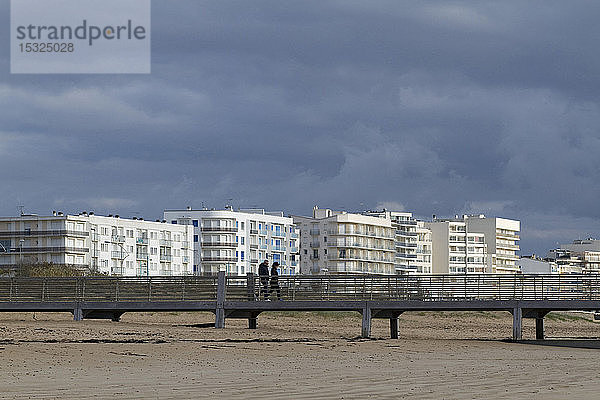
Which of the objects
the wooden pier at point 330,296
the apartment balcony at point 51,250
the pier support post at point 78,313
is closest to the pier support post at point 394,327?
the wooden pier at point 330,296

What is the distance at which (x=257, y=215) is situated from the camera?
559 ft

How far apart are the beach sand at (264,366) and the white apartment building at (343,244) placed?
144 m

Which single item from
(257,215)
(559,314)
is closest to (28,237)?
(257,215)

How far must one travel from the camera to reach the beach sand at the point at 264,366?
594 inches

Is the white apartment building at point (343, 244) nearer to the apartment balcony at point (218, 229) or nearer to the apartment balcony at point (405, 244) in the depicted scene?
the apartment balcony at point (405, 244)

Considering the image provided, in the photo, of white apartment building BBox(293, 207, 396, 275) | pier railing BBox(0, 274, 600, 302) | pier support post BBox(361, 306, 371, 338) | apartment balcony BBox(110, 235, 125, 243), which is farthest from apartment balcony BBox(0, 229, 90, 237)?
pier support post BBox(361, 306, 371, 338)

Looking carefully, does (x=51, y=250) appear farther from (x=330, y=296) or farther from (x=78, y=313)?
(x=330, y=296)

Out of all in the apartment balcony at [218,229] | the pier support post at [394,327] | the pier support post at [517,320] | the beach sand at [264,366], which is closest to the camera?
the beach sand at [264,366]

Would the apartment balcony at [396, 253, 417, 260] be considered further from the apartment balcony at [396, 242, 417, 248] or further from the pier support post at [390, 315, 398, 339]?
the pier support post at [390, 315, 398, 339]

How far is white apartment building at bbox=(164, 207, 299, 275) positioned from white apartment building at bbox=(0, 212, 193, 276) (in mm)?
5373

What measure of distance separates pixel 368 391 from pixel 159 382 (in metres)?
2.97

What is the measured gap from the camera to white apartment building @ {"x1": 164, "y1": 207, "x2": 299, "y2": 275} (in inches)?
6501

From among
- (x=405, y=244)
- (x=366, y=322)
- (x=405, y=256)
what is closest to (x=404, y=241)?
(x=405, y=244)

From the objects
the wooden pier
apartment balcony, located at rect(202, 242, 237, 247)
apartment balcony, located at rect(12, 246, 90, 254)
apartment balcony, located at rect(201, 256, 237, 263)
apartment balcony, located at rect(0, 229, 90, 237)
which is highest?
apartment balcony, located at rect(0, 229, 90, 237)
